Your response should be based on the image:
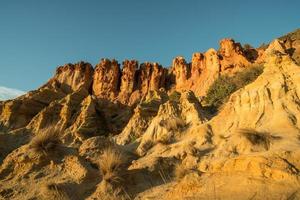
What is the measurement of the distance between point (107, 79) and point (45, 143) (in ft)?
165

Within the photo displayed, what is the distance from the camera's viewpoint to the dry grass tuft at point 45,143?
12.6 m

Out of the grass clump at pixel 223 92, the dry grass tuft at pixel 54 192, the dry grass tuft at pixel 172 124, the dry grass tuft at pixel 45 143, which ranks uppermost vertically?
the grass clump at pixel 223 92

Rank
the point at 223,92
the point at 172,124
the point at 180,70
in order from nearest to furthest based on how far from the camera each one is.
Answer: the point at 172,124, the point at 223,92, the point at 180,70

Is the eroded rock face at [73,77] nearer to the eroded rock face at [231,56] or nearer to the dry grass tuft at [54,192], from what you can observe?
the eroded rock face at [231,56]

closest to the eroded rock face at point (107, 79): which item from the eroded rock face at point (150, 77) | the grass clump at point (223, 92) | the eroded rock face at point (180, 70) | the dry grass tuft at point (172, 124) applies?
the eroded rock face at point (150, 77)

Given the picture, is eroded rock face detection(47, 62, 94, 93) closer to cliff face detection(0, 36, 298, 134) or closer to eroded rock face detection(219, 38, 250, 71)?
cliff face detection(0, 36, 298, 134)

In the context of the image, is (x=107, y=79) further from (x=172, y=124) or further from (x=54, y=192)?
(x=54, y=192)

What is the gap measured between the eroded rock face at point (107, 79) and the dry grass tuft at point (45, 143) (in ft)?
157

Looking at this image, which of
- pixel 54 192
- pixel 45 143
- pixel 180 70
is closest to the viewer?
pixel 54 192

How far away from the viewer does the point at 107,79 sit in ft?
206

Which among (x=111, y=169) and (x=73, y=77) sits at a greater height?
(x=73, y=77)

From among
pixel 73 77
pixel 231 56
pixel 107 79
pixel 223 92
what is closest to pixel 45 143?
pixel 223 92

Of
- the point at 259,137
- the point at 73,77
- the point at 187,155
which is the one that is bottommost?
the point at 187,155

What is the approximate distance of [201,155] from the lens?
1195 centimetres
